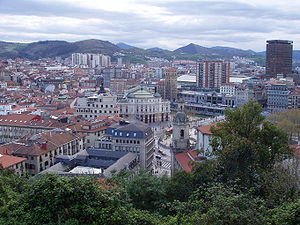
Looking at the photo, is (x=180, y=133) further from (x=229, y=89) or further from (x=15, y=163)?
(x=229, y=89)

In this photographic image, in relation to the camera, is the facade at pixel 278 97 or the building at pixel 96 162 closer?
the building at pixel 96 162

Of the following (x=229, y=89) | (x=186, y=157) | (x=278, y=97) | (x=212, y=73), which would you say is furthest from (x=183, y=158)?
(x=212, y=73)

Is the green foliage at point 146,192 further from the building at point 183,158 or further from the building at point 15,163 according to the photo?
the building at point 15,163


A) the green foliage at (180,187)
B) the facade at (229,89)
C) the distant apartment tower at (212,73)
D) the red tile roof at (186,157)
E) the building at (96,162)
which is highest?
the distant apartment tower at (212,73)

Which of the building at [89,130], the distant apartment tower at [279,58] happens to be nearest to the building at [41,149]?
the building at [89,130]

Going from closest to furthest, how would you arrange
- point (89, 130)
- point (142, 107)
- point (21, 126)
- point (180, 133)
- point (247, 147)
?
1. point (247, 147)
2. point (180, 133)
3. point (89, 130)
4. point (21, 126)
5. point (142, 107)

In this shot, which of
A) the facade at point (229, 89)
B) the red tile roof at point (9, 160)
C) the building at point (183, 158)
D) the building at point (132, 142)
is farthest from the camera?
the facade at point (229, 89)

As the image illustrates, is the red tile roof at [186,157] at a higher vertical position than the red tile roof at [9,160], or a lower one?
higher

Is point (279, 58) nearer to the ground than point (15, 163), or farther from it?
farther from it
